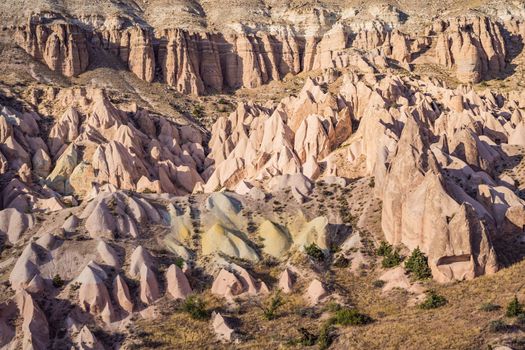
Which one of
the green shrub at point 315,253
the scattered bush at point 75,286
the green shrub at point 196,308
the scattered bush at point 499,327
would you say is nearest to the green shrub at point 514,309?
the scattered bush at point 499,327

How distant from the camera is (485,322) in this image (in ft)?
104

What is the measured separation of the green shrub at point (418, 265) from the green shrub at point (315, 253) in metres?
6.17

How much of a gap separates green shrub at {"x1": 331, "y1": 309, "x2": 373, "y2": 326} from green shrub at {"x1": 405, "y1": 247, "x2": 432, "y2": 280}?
513cm

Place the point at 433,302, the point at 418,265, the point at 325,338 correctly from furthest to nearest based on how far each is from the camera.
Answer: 1. the point at 418,265
2. the point at 433,302
3. the point at 325,338

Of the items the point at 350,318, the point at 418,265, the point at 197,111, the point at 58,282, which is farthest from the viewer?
the point at 197,111

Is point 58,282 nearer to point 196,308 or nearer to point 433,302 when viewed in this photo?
point 196,308

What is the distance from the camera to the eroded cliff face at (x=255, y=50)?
378 feet

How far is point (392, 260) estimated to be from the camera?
42750 mm

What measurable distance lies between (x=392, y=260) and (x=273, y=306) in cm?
810

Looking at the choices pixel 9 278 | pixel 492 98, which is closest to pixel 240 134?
pixel 492 98

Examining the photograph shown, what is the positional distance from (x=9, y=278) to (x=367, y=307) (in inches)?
884

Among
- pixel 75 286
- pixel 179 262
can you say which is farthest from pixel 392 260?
pixel 75 286

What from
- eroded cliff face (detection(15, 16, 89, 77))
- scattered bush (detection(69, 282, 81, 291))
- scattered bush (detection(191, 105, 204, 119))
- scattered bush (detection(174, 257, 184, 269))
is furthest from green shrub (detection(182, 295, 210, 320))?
eroded cliff face (detection(15, 16, 89, 77))

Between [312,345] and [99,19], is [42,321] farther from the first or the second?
[99,19]
